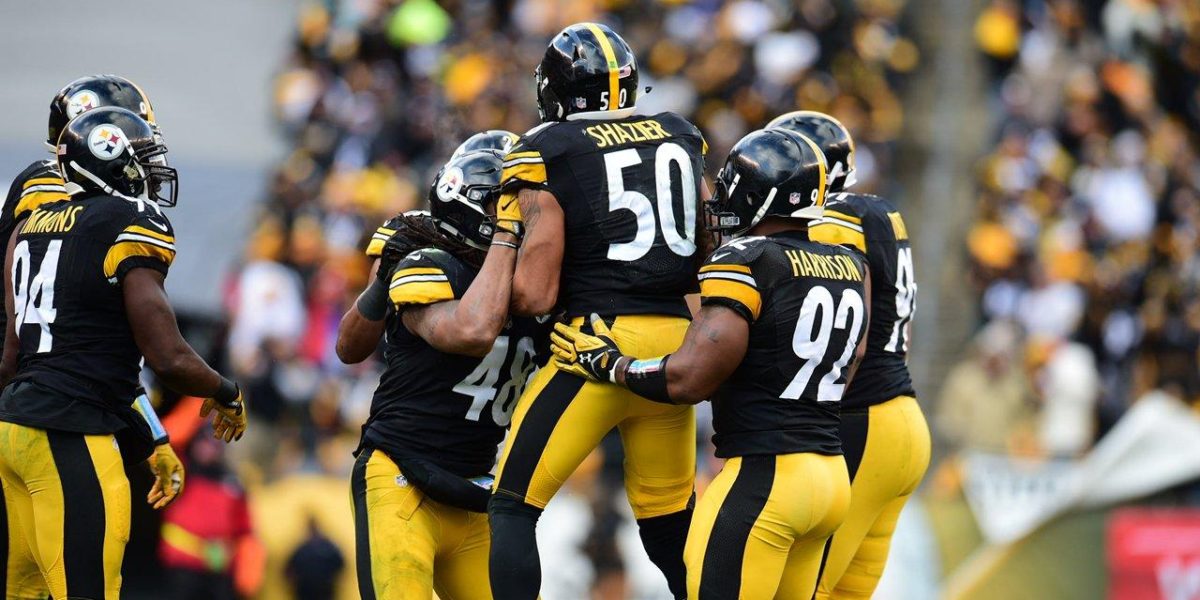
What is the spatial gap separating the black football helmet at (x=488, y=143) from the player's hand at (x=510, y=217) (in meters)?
0.42

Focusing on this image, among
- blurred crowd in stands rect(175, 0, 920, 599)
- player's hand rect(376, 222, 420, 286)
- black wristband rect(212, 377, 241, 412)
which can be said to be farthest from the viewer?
blurred crowd in stands rect(175, 0, 920, 599)

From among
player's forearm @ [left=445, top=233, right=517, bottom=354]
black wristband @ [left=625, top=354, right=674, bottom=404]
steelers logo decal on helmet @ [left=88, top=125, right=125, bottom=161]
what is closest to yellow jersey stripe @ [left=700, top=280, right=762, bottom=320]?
black wristband @ [left=625, top=354, right=674, bottom=404]

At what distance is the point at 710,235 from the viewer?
681 centimetres

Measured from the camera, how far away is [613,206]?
6.54 meters

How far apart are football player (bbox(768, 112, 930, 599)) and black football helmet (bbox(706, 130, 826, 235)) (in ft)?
2.52

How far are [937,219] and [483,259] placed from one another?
13.4 meters

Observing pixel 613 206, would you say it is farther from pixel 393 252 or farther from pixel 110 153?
pixel 110 153

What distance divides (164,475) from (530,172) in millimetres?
2264

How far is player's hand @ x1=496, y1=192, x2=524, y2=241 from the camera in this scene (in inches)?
257

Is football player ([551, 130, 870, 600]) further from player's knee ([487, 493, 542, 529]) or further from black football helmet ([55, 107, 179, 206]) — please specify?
black football helmet ([55, 107, 179, 206])

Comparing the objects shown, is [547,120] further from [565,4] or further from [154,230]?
[565,4]

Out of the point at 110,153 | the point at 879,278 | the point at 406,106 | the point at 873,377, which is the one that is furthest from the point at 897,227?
the point at 406,106

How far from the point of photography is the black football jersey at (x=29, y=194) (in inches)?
285

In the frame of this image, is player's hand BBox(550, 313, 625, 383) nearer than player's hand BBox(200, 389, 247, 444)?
Yes
